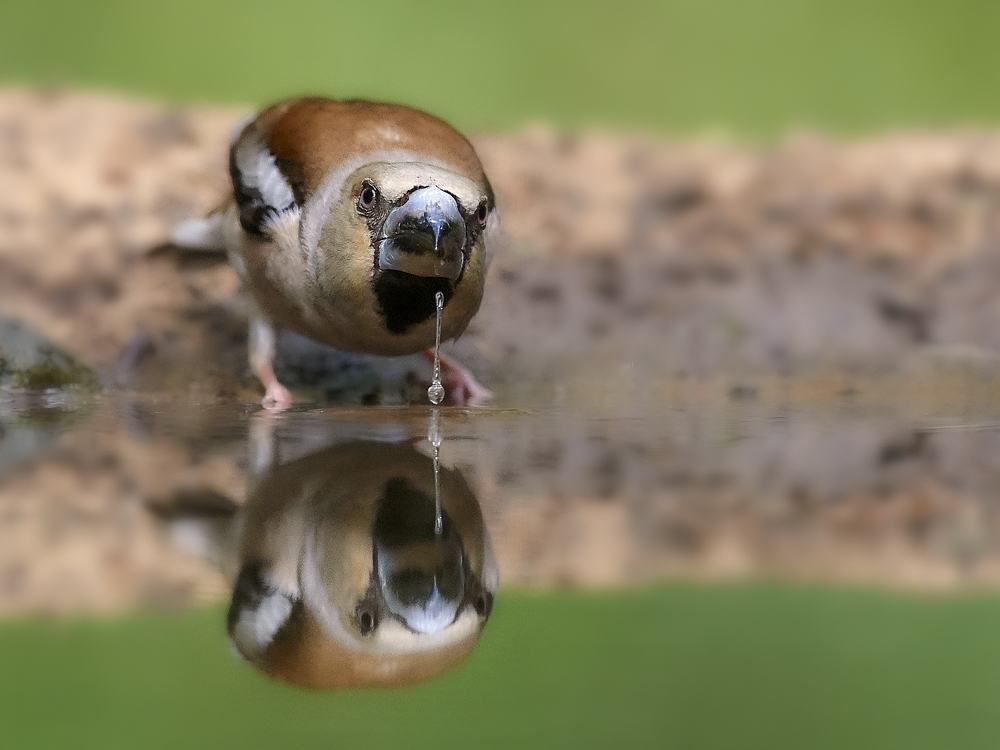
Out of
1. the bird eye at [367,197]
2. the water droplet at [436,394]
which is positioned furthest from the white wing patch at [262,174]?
the water droplet at [436,394]

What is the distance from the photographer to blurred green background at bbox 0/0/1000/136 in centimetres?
468

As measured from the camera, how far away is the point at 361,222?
2.86 metres

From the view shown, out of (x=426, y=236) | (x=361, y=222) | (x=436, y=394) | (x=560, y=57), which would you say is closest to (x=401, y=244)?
(x=426, y=236)

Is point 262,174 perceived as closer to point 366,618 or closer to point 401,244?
point 401,244

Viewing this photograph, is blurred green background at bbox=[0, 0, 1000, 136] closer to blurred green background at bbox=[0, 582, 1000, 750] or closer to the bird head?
the bird head

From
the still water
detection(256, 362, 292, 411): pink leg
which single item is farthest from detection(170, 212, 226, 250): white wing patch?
the still water

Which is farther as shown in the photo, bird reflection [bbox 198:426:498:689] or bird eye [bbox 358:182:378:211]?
bird eye [bbox 358:182:378:211]

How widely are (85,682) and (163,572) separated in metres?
0.32

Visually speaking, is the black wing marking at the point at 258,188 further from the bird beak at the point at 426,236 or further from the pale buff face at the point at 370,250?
the bird beak at the point at 426,236

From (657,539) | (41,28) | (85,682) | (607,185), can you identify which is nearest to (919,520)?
(657,539)

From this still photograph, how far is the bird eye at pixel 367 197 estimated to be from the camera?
2.83 m

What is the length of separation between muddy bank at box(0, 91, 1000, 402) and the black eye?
254 centimetres

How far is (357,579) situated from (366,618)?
0.11 metres

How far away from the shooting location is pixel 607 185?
15.5 ft
